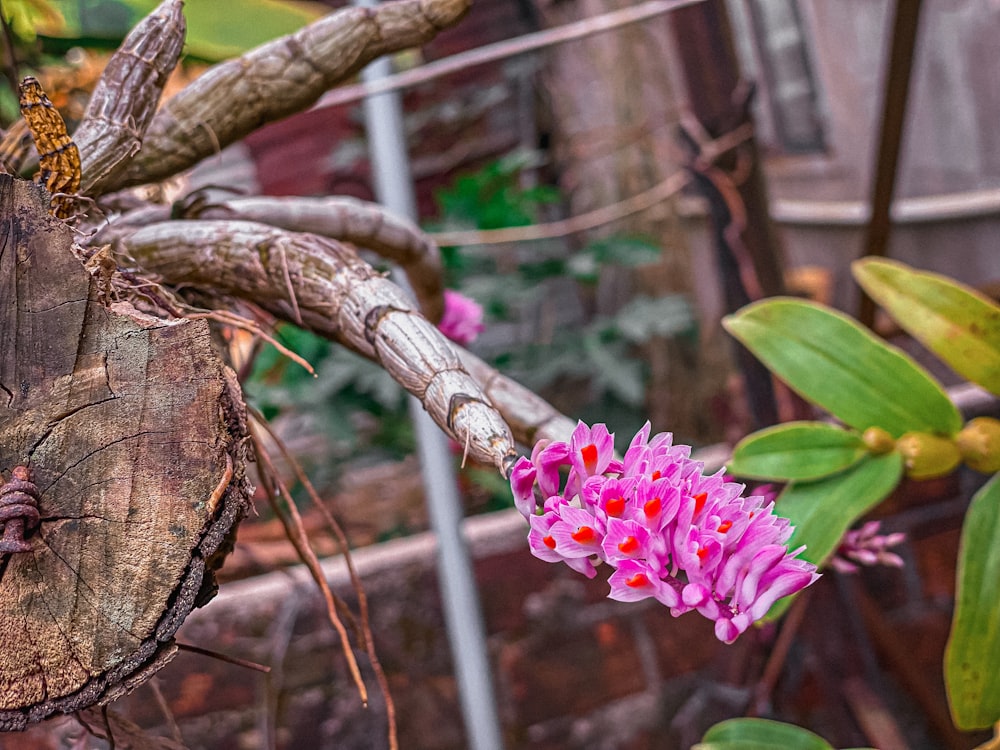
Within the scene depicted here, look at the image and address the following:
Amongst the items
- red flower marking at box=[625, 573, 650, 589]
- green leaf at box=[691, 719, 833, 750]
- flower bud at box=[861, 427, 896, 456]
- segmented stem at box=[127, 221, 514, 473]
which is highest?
segmented stem at box=[127, 221, 514, 473]

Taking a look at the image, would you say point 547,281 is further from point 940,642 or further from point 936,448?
point 936,448

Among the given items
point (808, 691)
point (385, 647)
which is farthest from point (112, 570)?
point (808, 691)

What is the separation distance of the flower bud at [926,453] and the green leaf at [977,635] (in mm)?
56

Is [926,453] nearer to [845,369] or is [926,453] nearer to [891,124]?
[845,369]

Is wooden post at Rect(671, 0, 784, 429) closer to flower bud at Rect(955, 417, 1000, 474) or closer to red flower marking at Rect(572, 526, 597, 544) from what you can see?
flower bud at Rect(955, 417, 1000, 474)

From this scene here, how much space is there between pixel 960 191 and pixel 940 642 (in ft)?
3.33

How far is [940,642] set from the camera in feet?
5.08

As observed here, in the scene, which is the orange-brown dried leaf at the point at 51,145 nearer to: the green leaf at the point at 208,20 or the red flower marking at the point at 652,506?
the red flower marking at the point at 652,506

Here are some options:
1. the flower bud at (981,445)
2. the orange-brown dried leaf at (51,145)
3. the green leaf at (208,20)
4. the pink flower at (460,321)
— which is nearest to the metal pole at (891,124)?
the flower bud at (981,445)

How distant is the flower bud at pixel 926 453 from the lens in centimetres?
74

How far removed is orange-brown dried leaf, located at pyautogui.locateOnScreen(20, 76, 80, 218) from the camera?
0.41 metres

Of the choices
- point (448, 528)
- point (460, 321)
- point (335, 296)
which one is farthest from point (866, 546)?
point (448, 528)

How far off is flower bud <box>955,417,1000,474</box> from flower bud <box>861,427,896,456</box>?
0.06 meters

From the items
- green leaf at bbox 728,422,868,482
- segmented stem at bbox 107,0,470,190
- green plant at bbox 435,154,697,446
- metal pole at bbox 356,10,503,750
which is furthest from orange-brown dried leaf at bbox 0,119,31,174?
green plant at bbox 435,154,697,446
